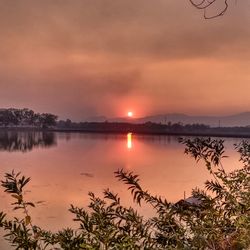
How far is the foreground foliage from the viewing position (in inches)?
66.1

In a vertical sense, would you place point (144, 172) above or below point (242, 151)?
below

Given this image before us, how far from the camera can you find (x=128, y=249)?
5.36ft

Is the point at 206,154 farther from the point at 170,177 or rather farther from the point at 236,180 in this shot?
the point at 170,177

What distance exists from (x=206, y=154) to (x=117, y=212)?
0.63 m

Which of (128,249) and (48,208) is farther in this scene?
(48,208)

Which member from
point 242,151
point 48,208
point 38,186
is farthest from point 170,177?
point 242,151

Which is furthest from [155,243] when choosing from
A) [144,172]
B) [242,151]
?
[144,172]

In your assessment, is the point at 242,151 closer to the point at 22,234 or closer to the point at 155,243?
the point at 155,243

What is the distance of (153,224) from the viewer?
198 cm

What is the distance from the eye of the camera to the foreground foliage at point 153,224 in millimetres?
1679

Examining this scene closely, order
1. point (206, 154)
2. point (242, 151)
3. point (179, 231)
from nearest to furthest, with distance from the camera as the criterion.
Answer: point (179, 231) < point (206, 154) < point (242, 151)

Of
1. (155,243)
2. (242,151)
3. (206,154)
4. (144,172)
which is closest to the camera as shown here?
(155,243)

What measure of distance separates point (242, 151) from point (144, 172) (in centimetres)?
4435

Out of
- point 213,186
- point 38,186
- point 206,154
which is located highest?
point 206,154
